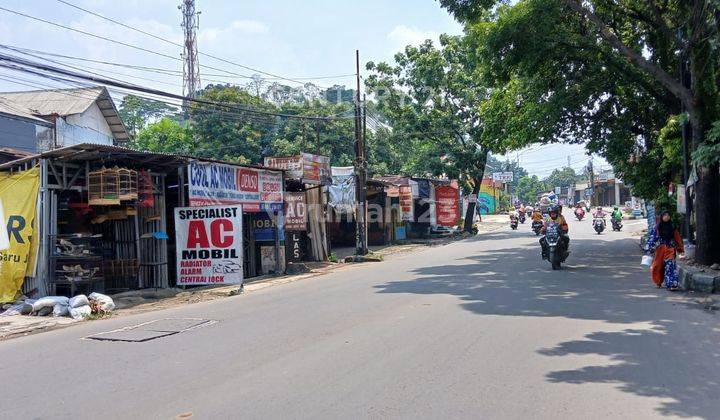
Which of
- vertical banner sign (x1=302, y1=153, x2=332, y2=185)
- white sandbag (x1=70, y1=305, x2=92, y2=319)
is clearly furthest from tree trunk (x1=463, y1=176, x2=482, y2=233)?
white sandbag (x1=70, y1=305, x2=92, y2=319)

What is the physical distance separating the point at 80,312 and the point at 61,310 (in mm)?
458

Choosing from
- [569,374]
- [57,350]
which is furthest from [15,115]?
[569,374]

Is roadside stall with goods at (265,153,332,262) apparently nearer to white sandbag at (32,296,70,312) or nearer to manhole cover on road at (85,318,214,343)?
white sandbag at (32,296,70,312)

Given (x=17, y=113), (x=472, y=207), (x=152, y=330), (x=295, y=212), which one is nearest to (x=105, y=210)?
(x=152, y=330)

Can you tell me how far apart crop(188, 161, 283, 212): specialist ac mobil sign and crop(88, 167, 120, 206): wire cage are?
95.1 inches

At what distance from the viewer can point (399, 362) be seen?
641 cm

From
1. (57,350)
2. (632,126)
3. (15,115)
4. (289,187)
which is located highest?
(15,115)

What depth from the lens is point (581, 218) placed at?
1932 inches

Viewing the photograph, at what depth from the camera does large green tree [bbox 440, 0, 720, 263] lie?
14.0 meters

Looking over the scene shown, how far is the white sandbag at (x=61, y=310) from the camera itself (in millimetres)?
11477

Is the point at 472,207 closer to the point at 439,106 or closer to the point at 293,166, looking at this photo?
the point at 439,106

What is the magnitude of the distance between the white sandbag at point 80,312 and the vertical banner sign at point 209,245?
367 cm

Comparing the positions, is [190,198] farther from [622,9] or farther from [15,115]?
[622,9]

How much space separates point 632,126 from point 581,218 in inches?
1199
